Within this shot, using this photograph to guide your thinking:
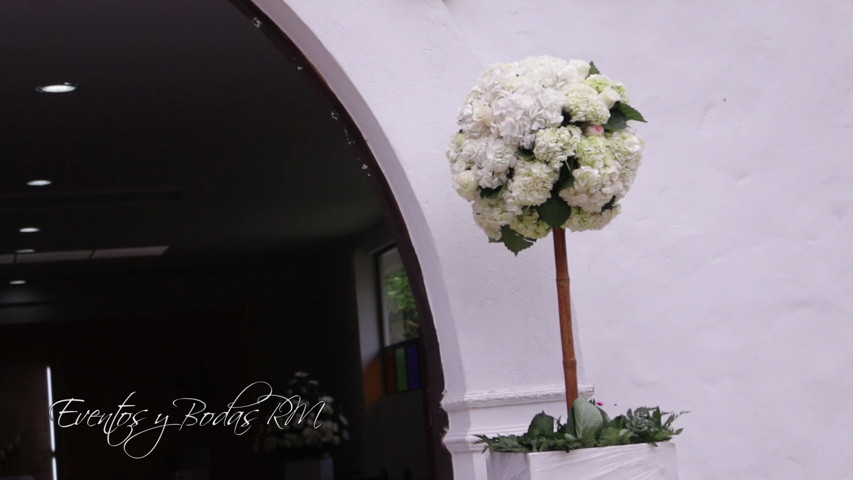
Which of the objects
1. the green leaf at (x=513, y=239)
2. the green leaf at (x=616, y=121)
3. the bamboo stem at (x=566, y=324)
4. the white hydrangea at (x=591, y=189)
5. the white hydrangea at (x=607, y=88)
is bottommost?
the bamboo stem at (x=566, y=324)

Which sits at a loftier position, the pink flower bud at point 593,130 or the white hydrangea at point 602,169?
the pink flower bud at point 593,130

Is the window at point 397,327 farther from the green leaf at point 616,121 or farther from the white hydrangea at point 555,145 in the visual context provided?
the white hydrangea at point 555,145

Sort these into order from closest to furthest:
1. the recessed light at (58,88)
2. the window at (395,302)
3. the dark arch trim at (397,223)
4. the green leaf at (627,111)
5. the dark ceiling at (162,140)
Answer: the green leaf at (627,111)
the dark arch trim at (397,223)
the dark ceiling at (162,140)
the recessed light at (58,88)
the window at (395,302)

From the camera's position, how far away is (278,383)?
9.20 metres

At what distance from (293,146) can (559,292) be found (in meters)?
3.92

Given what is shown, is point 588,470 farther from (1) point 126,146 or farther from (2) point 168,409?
(2) point 168,409

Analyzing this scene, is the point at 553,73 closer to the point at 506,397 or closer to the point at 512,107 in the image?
the point at 512,107

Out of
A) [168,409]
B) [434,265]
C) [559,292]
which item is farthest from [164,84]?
[168,409]

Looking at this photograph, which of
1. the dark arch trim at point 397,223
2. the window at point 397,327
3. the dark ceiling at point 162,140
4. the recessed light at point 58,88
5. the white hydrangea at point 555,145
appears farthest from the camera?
the window at point 397,327

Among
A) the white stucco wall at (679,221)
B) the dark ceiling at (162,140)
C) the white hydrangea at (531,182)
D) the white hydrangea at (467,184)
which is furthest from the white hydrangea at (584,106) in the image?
the dark ceiling at (162,140)

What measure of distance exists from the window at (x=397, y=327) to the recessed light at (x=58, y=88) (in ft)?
11.4

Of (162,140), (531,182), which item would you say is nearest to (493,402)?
(531,182)

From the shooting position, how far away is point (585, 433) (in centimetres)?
186

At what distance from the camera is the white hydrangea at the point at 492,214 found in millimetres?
1860
